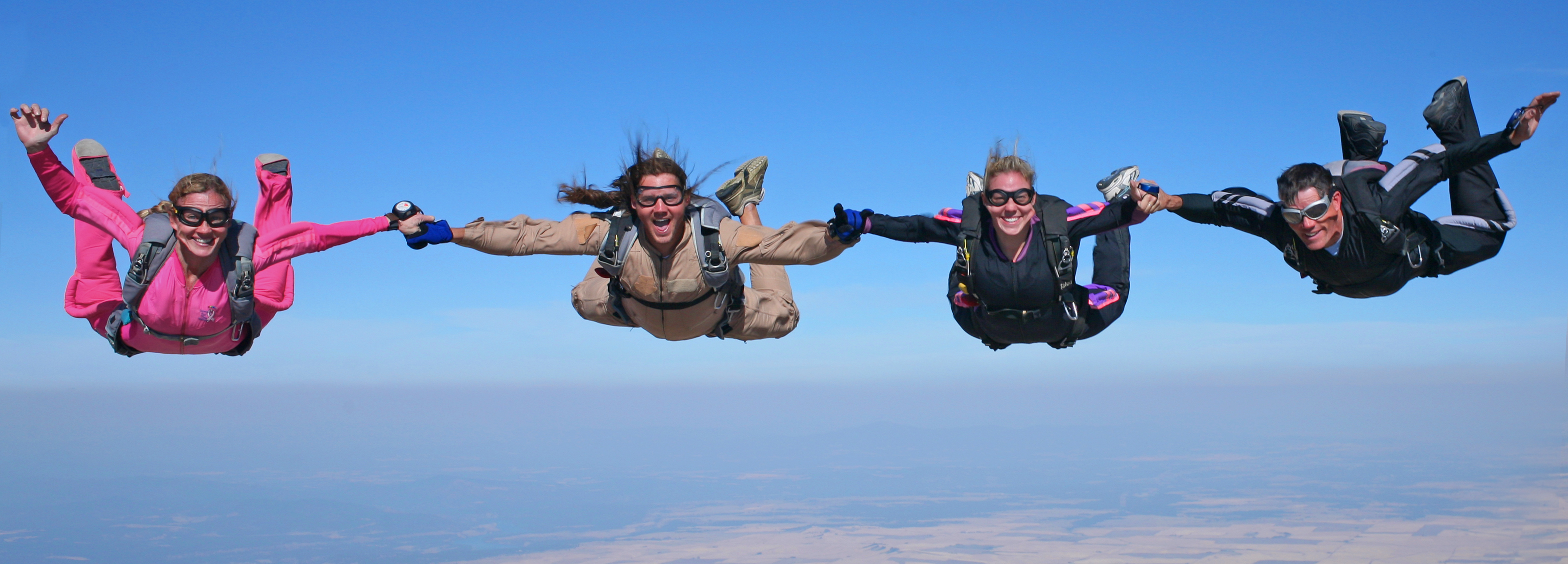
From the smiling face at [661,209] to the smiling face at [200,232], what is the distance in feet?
11.1

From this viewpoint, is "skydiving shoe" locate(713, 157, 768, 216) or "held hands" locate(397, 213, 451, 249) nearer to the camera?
"held hands" locate(397, 213, 451, 249)

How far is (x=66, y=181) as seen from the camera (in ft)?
26.3

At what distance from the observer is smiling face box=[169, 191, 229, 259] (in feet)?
25.7

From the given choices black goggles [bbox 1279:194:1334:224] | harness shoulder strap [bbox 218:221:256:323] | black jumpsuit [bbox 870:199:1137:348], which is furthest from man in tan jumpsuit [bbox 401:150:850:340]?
black goggles [bbox 1279:194:1334:224]

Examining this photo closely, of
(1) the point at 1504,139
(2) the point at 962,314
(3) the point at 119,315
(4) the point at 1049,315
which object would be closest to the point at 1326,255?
(1) the point at 1504,139

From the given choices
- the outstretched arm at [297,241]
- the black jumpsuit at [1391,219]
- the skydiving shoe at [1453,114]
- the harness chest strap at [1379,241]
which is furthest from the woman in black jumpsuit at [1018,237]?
the outstretched arm at [297,241]

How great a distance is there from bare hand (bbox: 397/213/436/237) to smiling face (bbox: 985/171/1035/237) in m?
4.59

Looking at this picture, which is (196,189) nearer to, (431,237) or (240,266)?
(240,266)

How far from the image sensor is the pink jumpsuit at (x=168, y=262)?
805 cm

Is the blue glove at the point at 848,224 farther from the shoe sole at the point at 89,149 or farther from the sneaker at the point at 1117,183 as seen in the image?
the shoe sole at the point at 89,149

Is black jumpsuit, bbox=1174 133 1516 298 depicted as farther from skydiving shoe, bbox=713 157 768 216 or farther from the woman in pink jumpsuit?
the woman in pink jumpsuit

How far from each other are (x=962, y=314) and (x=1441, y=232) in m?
4.05

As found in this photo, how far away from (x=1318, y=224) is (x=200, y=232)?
9.15 meters

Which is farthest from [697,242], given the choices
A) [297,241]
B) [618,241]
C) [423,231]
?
[297,241]
